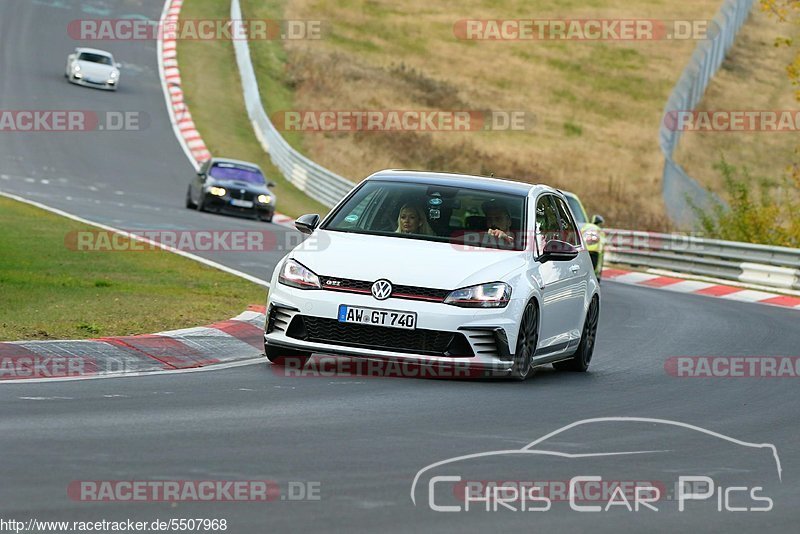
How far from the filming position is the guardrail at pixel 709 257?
28.7 m

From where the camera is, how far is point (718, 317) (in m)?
20.9

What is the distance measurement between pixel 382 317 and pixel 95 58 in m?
40.5

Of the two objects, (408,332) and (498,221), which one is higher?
(498,221)

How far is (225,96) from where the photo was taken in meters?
51.4

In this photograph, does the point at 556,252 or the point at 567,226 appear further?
the point at 567,226

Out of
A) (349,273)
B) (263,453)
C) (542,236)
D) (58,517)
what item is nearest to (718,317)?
(542,236)

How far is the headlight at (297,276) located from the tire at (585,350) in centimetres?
290

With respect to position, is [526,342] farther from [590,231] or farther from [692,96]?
[692,96]

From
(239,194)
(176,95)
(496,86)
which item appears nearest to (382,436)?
(239,194)

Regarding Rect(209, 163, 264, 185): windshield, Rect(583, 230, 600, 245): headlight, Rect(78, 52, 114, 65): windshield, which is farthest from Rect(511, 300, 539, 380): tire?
Rect(78, 52, 114, 65): windshield

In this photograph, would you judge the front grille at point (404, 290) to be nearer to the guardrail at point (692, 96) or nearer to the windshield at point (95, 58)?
the guardrail at point (692, 96)

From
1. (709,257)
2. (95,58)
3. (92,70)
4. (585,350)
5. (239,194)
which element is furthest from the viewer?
(95,58)

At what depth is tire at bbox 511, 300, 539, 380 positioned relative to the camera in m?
11.7

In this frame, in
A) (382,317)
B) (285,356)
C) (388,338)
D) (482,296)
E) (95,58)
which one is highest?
(95,58)
